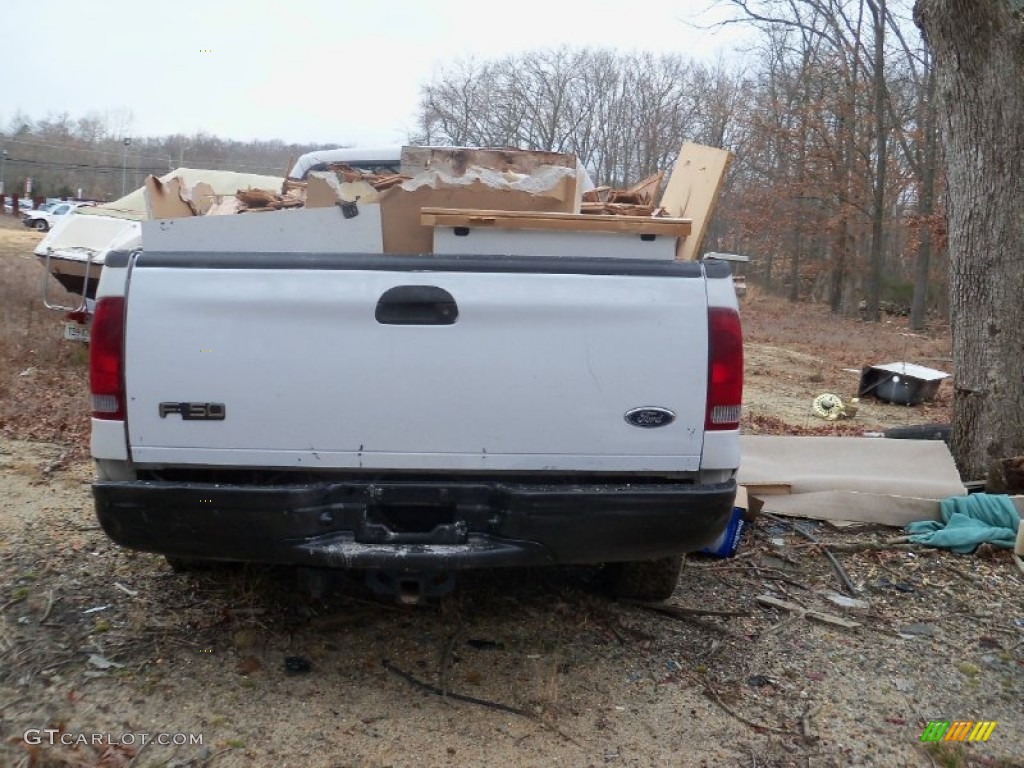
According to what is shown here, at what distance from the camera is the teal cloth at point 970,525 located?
4828 millimetres

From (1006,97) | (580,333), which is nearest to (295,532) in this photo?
(580,333)

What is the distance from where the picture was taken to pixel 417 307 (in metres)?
2.95

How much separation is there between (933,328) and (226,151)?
37.7 meters

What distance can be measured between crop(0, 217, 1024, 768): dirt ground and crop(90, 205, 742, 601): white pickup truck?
1.80ft

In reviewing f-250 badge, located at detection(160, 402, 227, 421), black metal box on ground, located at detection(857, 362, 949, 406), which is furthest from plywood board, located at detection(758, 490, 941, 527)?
black metal box on ground, located at detection(857, 362, 949, 406)

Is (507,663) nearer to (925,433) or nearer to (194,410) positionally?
(194,410)

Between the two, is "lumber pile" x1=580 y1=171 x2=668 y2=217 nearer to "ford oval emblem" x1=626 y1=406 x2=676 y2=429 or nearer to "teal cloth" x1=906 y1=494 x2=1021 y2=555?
"ford oval emblem" x1=626 y1=406 x2=676 y2=429

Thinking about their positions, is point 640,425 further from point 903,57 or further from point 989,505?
point 903,57

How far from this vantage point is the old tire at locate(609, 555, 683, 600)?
3781mm

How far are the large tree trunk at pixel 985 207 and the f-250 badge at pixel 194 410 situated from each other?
14.8 feet

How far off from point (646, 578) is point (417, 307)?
1644 mm

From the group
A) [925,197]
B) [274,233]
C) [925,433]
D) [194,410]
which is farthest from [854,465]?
[925,197]

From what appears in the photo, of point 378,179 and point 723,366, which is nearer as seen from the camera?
point 723,366

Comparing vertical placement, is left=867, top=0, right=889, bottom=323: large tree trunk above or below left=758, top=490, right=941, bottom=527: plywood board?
above
